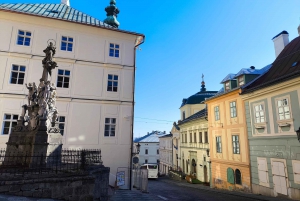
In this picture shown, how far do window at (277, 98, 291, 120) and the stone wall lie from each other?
12.8 m

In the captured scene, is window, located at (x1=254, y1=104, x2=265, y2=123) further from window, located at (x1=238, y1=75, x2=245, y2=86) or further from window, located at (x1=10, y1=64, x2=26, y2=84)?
window, located at (x1=10, y1=64, x2=26, y2=84)

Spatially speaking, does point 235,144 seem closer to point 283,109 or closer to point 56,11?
point 283,109

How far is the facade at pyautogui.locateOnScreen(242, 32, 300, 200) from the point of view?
498 inches

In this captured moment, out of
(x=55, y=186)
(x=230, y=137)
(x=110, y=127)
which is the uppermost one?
(x=110, y=127)

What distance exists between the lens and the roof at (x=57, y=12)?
17.6 m

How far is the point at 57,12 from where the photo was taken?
1934 centimetres

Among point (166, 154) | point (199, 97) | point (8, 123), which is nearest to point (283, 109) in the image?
point (8, 123)

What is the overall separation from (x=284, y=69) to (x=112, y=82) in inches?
557

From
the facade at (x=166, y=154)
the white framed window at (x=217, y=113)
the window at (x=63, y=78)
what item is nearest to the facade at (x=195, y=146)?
the white framed window at (x=217, y=113)

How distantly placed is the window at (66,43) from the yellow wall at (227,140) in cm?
1581

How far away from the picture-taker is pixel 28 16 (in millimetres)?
16797

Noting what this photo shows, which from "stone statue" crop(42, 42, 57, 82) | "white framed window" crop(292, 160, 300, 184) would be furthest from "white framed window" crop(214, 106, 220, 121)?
"stone statue" crop(42, 42, 57, 82)

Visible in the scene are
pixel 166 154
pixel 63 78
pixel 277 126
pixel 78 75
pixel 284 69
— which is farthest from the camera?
pixel 166 154

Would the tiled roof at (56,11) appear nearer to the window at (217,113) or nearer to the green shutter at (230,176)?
the window at (217,113)
